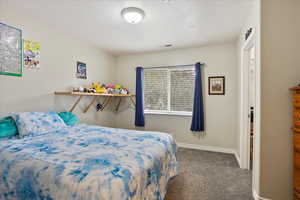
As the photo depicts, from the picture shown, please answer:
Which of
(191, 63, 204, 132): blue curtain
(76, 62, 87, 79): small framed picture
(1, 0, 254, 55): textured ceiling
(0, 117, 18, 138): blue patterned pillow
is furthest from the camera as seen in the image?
(191, 63, 204, 132): blue curtain

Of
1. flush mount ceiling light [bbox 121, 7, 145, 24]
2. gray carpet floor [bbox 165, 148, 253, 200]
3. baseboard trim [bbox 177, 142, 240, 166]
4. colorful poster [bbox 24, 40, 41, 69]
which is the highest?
flush mount ceiling light [bbox 121, 7, 145, 24]

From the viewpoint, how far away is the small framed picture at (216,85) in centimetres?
330

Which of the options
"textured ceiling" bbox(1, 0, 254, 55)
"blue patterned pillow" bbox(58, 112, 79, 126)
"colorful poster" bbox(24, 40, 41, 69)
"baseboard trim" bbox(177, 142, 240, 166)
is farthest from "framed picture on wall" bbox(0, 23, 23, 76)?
"baseboard trim" bbox(177, 142, 240, 166)

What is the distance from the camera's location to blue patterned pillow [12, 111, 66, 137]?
1873 millimetres

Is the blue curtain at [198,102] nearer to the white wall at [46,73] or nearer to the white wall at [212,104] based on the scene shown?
the white wall at [212,104]

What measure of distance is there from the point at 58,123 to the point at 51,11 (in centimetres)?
160

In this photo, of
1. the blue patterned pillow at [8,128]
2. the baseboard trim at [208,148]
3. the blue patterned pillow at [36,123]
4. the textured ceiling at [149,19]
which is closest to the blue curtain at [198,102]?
the baseboard trim at [208,148]

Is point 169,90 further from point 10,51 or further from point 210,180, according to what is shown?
point 10,51

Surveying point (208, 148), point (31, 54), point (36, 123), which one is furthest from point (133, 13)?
point (208, 148)

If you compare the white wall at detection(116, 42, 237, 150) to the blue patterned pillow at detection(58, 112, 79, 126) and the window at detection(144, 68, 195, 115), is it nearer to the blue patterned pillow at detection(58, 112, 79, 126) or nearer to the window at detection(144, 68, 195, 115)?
the window at detection(144, 68, 195, 115)

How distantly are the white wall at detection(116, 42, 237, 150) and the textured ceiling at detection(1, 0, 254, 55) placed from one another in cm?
34

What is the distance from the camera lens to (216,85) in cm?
335

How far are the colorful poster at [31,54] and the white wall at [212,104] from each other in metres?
2.35

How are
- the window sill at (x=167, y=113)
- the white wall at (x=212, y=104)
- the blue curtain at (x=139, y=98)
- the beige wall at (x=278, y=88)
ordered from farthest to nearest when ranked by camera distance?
the blue curtain at (x=139, y=98) → the window sill at (x=167, y=113) → the white wall at (x=212, y=104) → the beige wall at (x=278, y=88)
